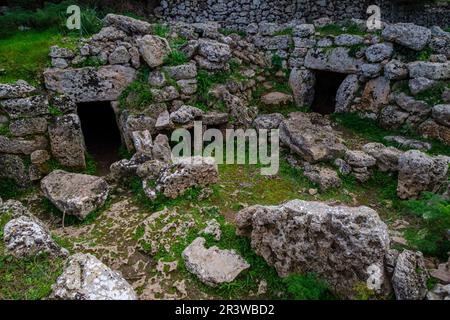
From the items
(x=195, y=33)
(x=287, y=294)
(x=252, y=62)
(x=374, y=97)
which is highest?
(x=195, y=33)

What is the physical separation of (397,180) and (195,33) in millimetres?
6108

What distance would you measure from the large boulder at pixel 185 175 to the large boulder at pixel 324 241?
1908mm

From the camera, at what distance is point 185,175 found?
6.82 m

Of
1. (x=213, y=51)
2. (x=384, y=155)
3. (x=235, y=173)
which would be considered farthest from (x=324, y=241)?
(x=213, y=51)

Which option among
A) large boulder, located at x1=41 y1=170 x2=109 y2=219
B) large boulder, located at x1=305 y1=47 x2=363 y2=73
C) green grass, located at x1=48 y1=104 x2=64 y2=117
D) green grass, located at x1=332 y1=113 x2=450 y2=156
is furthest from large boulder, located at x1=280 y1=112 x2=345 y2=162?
green grass, located at x1=48 y1=104 x2=64 y2=117

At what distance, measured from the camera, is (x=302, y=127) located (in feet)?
27.9

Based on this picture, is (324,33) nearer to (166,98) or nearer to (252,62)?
(252,62)

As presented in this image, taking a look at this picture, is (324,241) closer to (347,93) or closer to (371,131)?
(371,131)

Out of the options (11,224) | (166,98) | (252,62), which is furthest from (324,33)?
(11,224)

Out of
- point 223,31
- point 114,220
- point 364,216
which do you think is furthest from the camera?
point 223,31

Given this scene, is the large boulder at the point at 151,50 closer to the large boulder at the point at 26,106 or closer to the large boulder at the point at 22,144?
the large boulder at the point at 26,106

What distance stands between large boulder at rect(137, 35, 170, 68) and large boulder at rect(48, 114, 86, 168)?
2089mm

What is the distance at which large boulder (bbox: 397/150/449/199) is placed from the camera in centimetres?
670

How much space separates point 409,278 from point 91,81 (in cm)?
730
